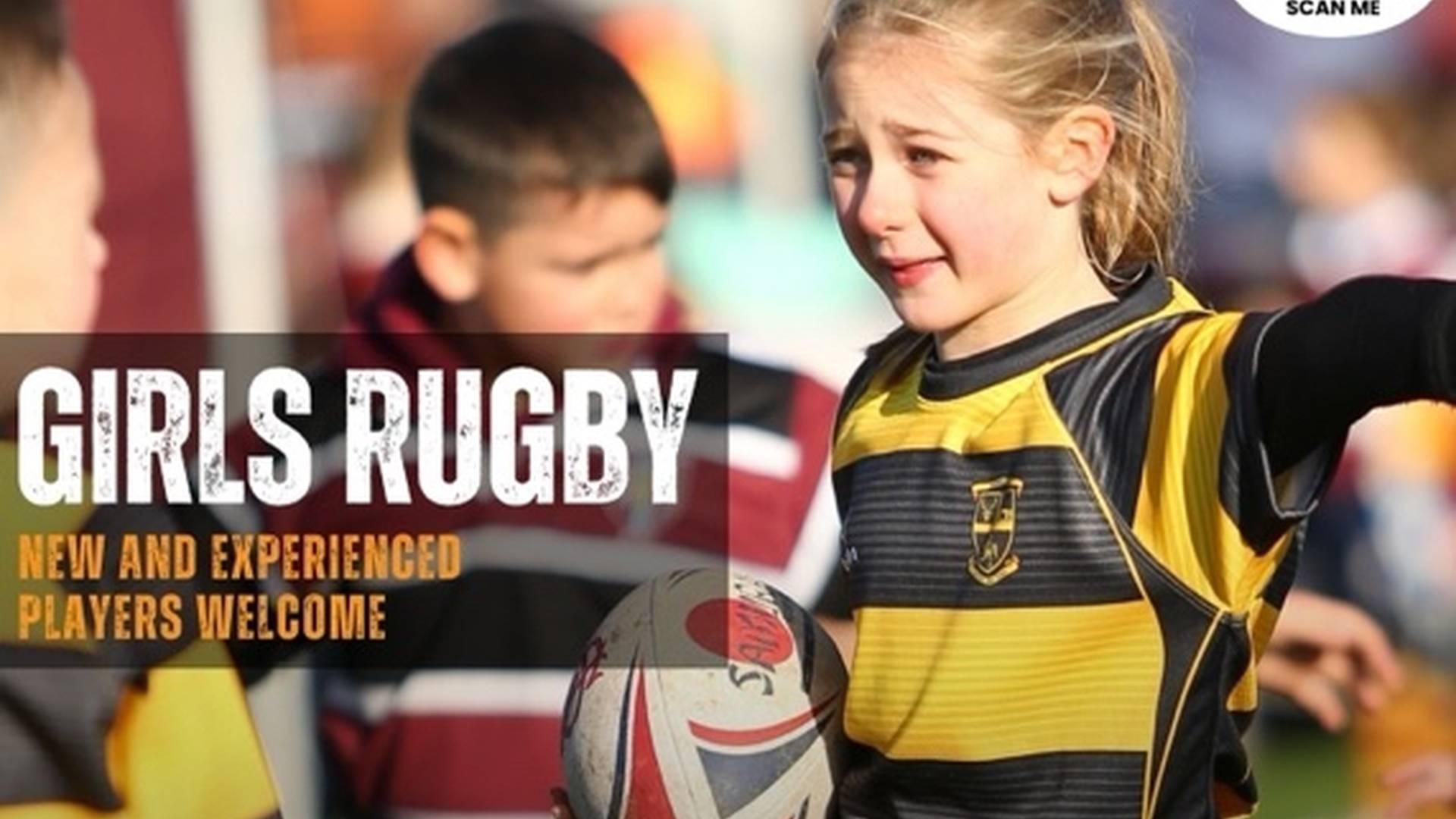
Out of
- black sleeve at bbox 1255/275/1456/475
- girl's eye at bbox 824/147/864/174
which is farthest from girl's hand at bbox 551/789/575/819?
black sleeve at bbox 1255/275/1456/475

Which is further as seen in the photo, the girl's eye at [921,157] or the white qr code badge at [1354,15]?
the white qr code badge at [1354,15]

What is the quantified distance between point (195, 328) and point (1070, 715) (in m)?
1.28

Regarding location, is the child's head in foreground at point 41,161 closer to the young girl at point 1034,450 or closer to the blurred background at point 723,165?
the blurred background at point 723,165

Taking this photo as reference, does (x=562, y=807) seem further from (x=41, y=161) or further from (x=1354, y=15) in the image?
(x=1354, y=15)

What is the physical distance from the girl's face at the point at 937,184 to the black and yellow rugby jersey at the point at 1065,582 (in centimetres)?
6

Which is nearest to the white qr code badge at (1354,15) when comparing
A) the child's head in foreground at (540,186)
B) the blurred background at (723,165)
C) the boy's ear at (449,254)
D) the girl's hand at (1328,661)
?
the blurred background at (723,165)

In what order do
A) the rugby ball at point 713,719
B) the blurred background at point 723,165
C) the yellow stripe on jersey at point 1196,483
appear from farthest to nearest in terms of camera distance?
the blurred background at point 723,165 → the rugby ball at point 713,719 → the yellow stripe on jersey at point 1196,483

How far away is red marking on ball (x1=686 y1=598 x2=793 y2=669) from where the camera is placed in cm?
229

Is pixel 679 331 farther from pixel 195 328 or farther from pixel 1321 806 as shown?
pixel 1321 806

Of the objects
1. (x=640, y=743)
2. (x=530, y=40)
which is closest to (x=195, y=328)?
(x=530, y=40)

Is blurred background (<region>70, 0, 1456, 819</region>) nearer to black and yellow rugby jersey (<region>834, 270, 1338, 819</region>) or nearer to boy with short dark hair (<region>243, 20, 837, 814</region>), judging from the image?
boy with short dark hair (<region>243, 20, 837, 814</region>)

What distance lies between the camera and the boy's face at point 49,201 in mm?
2889

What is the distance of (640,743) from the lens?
230cm

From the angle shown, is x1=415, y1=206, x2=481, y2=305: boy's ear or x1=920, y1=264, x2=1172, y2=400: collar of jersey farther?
x1=415, y1=206, x2=481, y2=305: boy's ear
